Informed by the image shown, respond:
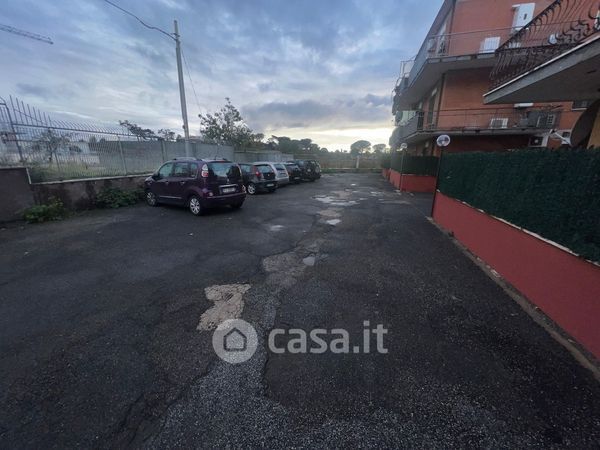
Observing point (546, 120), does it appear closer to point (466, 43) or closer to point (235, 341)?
point (466, 43)

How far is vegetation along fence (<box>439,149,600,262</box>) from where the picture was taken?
8.45 feet

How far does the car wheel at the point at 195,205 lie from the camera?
765 cm

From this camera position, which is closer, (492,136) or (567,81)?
(567,81)

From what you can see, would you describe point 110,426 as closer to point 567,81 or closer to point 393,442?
point 393,442

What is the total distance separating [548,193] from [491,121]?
1252 centimetres

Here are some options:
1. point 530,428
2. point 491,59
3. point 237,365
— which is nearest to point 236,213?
point 237,365

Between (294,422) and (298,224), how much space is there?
5637 mm

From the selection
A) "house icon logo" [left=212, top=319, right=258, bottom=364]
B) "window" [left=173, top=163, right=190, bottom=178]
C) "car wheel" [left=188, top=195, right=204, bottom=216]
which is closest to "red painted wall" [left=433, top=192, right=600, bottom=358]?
"house icon logo" [left=212, top=319, right=258, bottom=364]

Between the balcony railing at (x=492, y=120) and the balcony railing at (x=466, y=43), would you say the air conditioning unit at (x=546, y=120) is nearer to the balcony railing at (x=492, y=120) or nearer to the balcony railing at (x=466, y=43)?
the balcony railing at (x=492, y=120)

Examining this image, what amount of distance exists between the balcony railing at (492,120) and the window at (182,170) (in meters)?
12.4

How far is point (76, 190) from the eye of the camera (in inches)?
332

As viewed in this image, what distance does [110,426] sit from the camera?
5.77 ft

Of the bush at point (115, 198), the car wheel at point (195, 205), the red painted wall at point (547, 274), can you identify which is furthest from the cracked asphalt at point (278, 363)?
the bush at point (115, 198)

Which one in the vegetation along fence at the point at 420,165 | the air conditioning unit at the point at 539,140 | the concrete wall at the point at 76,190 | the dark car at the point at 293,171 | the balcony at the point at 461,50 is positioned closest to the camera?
the concrete wall at the point at 76,190
